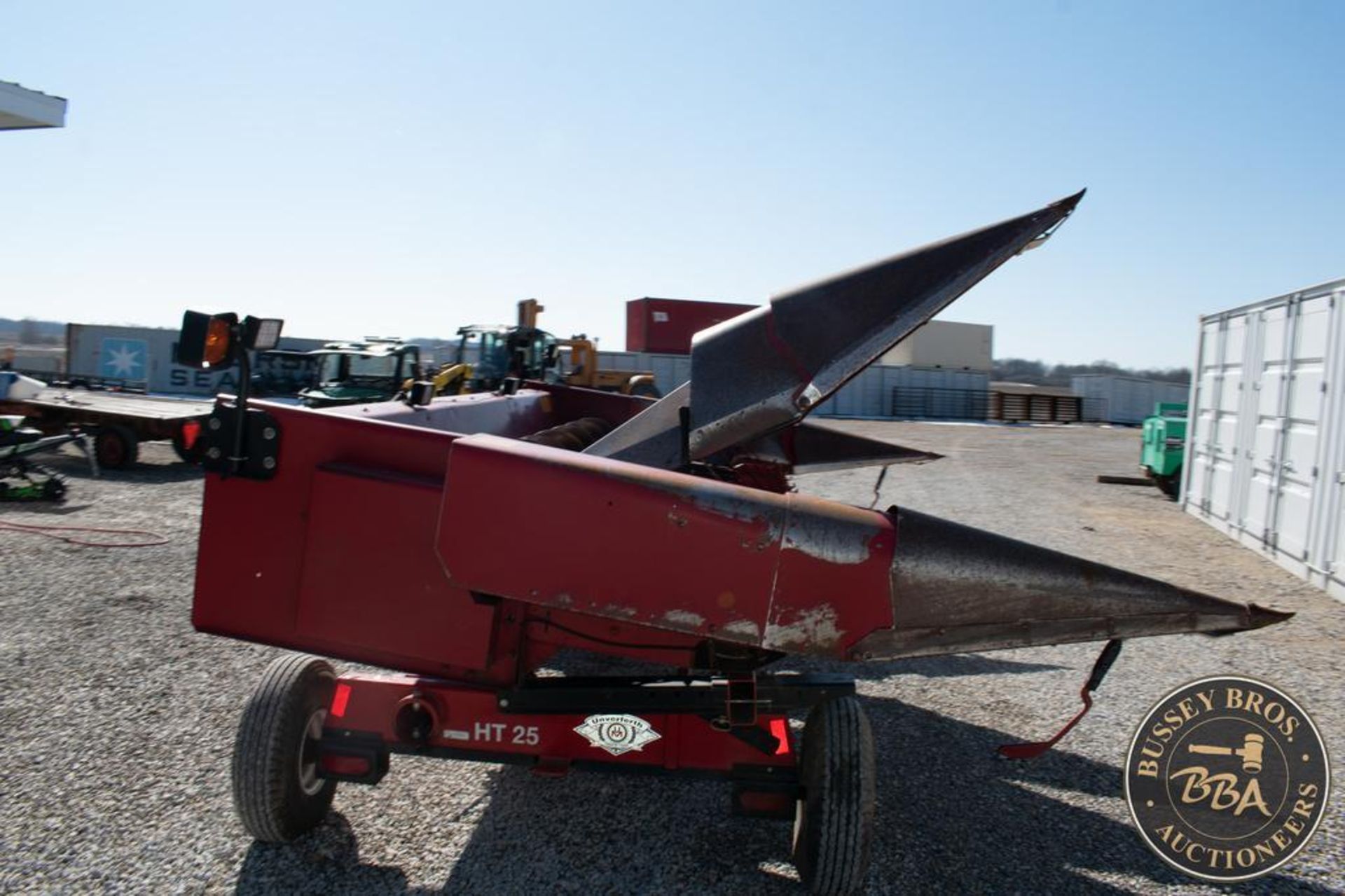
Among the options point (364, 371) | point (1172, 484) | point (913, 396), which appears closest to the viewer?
point (1172, 484)

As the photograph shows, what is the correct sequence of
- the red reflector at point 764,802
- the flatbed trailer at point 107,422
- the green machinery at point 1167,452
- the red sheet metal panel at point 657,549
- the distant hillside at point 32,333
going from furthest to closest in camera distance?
the distant hillside at point 32,333
the green machinery at point 1167,452
the flatbed trailer at point 107,422
the red reflector at point 764,802
the red sheet metal panel at point 657,549

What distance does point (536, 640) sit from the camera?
9.23 ft

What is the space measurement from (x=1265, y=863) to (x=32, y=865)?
3940 mm

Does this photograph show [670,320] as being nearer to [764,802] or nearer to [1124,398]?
[1124,398]

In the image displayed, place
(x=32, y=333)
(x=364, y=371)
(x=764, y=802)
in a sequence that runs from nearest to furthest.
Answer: (x=764, y=802)
(x=364, y=371)
(x=32, y=333)

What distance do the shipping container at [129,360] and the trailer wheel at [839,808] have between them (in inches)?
1197

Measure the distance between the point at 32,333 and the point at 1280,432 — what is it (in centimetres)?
12778

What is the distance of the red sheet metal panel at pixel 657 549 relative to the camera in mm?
2170

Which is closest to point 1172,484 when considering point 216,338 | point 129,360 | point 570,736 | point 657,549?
point 570,736

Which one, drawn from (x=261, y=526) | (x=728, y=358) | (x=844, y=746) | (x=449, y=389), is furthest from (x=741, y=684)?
(x=449, y=389)

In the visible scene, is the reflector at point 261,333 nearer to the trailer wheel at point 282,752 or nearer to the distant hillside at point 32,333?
the trailer wheel at point 282,752

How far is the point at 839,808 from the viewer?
2553 millimetres

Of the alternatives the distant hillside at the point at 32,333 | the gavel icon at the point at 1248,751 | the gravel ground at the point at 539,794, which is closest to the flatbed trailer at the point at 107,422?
the gravel ground at the point at 539,794

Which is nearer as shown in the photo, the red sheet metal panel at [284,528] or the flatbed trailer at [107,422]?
the red sheet metal panel at [284,528]
